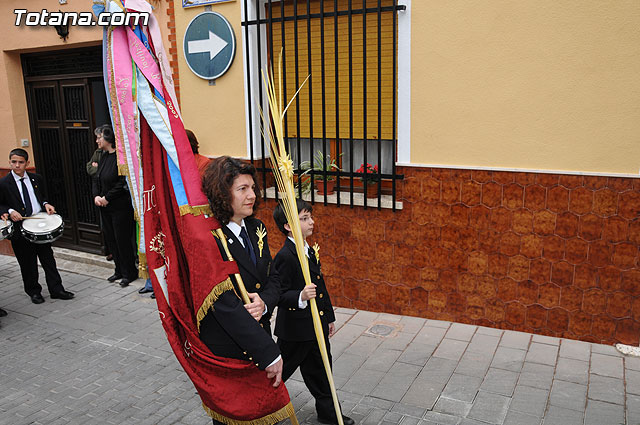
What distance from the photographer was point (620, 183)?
15.1 ft

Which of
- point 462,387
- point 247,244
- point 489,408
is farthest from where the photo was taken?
point 462,387

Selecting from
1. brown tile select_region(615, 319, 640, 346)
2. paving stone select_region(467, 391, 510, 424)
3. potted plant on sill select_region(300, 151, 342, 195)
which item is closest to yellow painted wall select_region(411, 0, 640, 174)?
potted plant on sill select_region(300, 151, 342, 195)

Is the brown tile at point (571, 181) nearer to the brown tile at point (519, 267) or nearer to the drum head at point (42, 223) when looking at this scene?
the brown tile at point (519, 267)

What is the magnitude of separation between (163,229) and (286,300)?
3.24ft

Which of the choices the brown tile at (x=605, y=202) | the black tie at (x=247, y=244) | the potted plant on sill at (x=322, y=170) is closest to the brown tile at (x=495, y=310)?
the brown tile at (x=605, y=202)

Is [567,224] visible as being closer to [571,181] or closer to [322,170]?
[571,181]

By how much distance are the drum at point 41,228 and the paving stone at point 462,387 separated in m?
4.77

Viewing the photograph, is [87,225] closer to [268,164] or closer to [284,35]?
[268,164]

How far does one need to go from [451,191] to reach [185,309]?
3.13 meters

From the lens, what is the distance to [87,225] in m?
8.52

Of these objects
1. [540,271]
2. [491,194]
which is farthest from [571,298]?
[491,194]

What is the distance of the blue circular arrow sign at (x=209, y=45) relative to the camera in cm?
632

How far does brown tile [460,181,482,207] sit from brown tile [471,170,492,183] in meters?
0.04

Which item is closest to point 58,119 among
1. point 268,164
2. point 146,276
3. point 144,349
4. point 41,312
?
point 41,312
